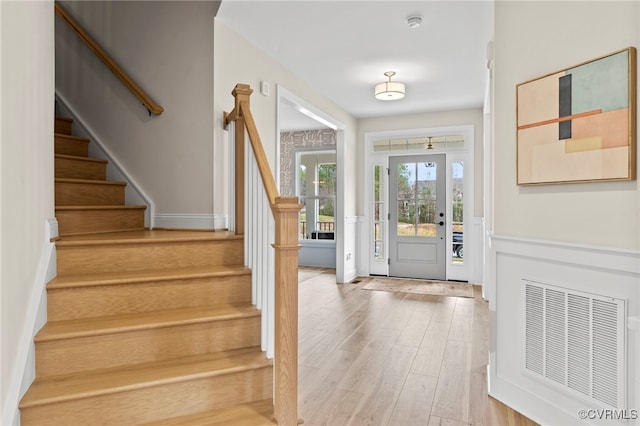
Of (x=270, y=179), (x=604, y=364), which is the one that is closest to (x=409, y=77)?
(x=270, y=179)

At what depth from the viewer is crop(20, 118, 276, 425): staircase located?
5.41 ft

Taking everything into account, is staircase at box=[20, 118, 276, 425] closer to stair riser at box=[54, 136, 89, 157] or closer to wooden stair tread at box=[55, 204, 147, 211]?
wooden stair tread at box=[55, 204, 147, 211]

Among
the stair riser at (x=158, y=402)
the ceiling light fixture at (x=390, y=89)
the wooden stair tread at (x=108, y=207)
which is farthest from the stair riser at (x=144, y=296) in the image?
the ceiling light fixture at (x=390, y=89)

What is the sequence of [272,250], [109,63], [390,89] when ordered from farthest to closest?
[390,89], [109,63], [272,250]

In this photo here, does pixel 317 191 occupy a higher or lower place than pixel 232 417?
higher

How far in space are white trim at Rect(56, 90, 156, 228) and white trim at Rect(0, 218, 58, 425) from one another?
111 centimetres

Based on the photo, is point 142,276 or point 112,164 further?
point 112,164

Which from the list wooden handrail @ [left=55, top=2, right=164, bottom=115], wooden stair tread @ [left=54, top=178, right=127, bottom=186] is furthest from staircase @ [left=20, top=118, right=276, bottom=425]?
wooden handrail @ [left=55, top=2, right=164, bottom=115]

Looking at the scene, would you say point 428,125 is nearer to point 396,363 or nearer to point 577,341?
point 396,363

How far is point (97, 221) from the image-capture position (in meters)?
2.77

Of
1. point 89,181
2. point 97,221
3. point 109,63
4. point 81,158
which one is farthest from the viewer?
point 109,63

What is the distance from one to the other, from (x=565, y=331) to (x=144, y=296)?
2195 millimetres

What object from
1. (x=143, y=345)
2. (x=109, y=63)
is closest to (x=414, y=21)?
(x=109, y=63)

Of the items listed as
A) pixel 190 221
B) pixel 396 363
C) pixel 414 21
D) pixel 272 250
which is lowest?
pixel 396 363
